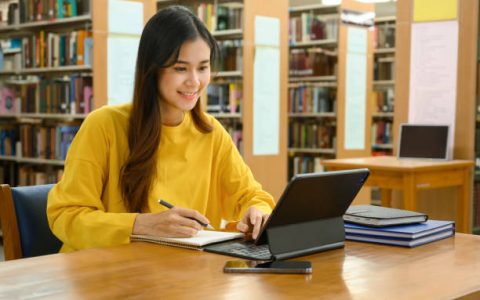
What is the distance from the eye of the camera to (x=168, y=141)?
2066 mm

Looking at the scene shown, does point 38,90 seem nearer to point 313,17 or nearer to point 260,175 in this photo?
point 260,175

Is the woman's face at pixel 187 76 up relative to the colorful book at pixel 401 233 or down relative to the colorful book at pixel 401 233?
up

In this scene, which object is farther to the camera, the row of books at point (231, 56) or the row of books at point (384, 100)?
the row of books at point (384, 100)

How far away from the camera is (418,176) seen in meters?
4.26

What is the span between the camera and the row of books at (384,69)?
8602 millimetres

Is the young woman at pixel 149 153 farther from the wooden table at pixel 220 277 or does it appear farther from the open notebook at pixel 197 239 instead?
the wooden table at pixel 220 277

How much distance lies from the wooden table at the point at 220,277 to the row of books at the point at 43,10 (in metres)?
4.48

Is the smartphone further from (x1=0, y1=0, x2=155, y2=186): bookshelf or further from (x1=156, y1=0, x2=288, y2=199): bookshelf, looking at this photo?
(x1=156, y1=0, x2=288, y2=199): bookshelf

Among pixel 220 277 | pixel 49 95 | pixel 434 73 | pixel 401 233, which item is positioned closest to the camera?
pixel 220 277

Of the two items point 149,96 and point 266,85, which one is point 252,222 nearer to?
point 149,96

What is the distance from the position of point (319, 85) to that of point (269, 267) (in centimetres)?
609

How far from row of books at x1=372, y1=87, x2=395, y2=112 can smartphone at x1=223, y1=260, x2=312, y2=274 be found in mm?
7175

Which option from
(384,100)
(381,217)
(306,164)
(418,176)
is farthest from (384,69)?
(381,217)

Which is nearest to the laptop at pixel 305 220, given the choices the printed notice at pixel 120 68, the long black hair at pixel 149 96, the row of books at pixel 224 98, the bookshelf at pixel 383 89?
Result: the long black hair at pixel 149 96
